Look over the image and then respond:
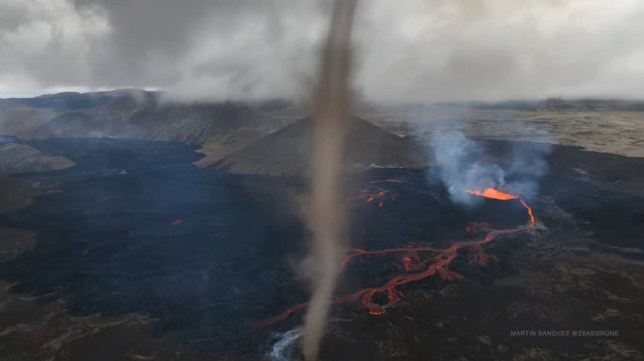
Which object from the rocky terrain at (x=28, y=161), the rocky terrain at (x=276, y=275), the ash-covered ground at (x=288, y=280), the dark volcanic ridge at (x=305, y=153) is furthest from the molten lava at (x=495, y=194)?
the rocky terrain at (x=28, y=161)

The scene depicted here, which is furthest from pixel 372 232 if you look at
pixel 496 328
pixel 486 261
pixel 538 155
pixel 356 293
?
pixel 538 155

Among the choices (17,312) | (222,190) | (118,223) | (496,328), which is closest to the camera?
(496,328)

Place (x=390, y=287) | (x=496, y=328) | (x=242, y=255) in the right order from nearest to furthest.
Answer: (x=496, y=328)
(x=390, y=287)
(x=242, y=255)

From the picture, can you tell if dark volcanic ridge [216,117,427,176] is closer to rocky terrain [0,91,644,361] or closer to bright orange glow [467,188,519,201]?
rocky terrain [0,91,644,361]

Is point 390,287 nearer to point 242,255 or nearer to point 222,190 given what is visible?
point 242,255

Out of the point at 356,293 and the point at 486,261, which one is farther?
the point at 486,261

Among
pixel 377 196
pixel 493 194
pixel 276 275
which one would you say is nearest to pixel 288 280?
pixel 276 275
